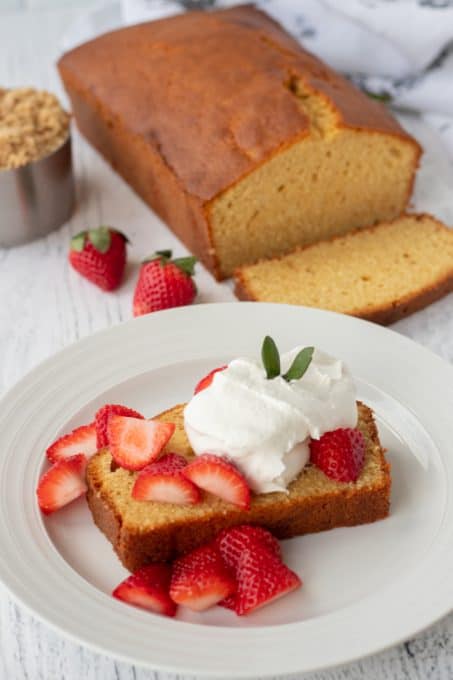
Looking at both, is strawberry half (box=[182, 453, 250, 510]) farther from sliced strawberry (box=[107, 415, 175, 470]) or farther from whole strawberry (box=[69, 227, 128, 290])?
whole strawberry (box=[69, 227, 128, 290])

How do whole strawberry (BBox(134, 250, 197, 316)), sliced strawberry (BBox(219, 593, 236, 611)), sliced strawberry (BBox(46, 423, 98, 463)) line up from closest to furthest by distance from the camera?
sliced strawberry (BBox(219, 593, 236, 611)) → sliced strawberry (BBox(46, 423, 98, 463)) → whole strawberry (BBox(134, 250, 197, 316))

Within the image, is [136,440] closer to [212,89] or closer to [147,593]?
[147,593]

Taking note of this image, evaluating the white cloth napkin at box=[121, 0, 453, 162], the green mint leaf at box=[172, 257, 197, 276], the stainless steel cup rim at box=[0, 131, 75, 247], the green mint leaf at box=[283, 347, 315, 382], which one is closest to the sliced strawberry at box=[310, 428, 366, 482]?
the green mint leaf at box=[283, 347, 315, 382]

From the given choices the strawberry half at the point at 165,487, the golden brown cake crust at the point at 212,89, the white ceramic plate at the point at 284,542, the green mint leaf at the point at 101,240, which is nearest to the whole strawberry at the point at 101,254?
→ the green mint leaf at the point at 101,240

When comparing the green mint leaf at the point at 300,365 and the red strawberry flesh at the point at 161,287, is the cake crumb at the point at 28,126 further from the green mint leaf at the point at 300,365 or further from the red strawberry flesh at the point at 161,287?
the green mint leaf at the point at 300,365

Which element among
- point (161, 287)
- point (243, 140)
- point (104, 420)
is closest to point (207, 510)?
point (104, 420)
